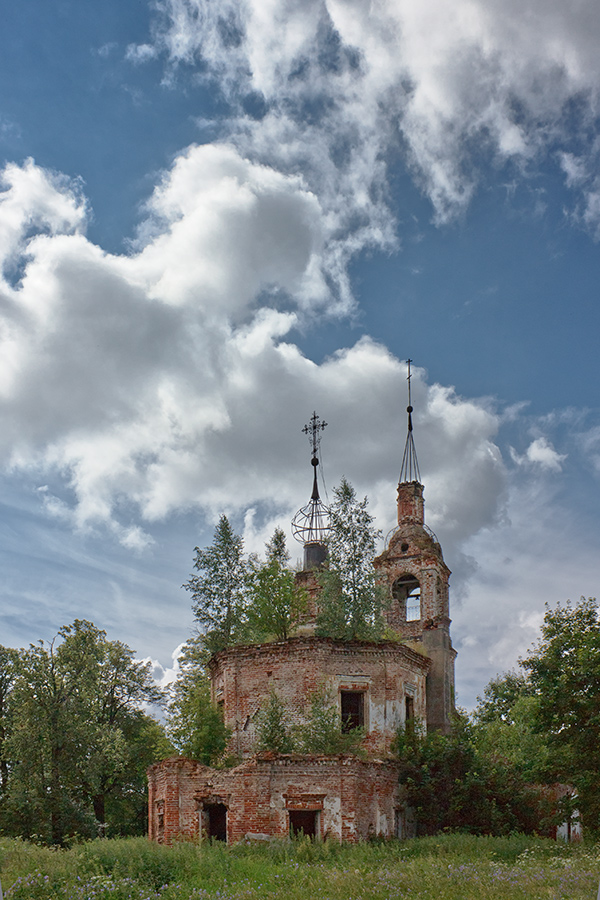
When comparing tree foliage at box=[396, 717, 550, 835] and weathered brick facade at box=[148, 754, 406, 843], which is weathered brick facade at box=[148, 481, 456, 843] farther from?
tree foliage at box=[396, 717, 550, 835]

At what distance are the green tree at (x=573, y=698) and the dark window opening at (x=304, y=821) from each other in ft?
22.6

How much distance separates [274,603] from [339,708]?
4.50m

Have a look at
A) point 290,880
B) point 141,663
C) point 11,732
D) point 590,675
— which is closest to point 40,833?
point 11,732

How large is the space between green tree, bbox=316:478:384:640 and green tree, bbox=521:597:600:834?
756cm

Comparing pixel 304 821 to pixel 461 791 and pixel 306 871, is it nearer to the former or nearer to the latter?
pixel 461 791

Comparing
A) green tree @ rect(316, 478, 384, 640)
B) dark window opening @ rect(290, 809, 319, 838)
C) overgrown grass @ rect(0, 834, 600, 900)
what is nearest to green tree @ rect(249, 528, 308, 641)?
green tree @ rect(316, 478, 384, 640)

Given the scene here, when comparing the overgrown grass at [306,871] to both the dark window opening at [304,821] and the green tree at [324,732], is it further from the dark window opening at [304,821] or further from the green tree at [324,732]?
the green tree at [324,732]

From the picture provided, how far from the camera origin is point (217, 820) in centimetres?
2605

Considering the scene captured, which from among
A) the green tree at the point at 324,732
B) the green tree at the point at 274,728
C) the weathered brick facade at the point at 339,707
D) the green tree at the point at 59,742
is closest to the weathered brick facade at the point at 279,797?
the weathered brick facade at the point at 339,707

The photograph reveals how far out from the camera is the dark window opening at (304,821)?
2347 centimetres

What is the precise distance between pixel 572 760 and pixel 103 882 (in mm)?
12667

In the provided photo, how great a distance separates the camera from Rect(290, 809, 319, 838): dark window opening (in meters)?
23.5

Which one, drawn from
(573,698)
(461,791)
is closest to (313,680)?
(461,791)

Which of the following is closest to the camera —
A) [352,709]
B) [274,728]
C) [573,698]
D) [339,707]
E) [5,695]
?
[573,698]
